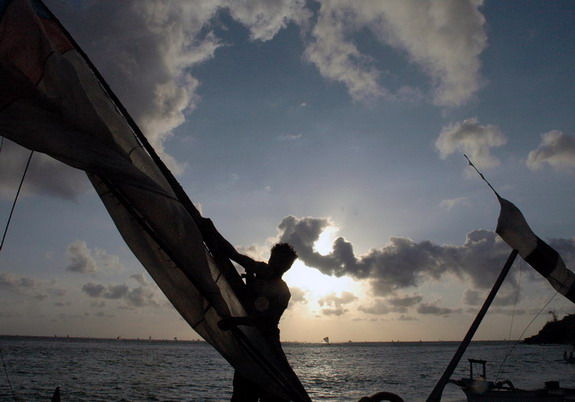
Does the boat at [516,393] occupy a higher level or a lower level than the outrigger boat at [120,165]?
lower

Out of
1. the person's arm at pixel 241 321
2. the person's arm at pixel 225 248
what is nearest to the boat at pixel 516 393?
the person's arm at pixel 225 248

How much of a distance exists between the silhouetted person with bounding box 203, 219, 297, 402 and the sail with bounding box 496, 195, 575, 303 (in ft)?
12.9

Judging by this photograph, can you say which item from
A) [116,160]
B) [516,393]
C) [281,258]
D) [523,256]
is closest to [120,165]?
[116,160]

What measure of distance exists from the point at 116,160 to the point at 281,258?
93.6 inches

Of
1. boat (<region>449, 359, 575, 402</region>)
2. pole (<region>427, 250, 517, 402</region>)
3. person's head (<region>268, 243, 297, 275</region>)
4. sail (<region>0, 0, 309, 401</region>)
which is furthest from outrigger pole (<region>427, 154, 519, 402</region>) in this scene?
boat (<region>449, 359, 575, 402</region>)

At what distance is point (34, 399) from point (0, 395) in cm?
277

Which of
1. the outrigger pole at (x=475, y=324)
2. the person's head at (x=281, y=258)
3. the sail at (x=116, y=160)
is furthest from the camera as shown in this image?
the outrigger pole at (x=475, y=324)

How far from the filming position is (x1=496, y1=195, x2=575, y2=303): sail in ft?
22.9

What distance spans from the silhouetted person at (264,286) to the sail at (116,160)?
0.51 feet

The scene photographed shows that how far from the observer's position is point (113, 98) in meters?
4.93

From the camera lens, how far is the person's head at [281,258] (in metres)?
5.14

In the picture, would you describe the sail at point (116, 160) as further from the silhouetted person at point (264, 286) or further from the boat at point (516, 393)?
the boat at point (516, 393)

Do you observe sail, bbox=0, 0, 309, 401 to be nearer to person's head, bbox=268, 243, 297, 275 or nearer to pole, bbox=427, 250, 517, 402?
person's head, bbox=268, 243, 297, 275

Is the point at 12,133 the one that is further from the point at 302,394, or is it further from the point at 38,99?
the point at 302,394
